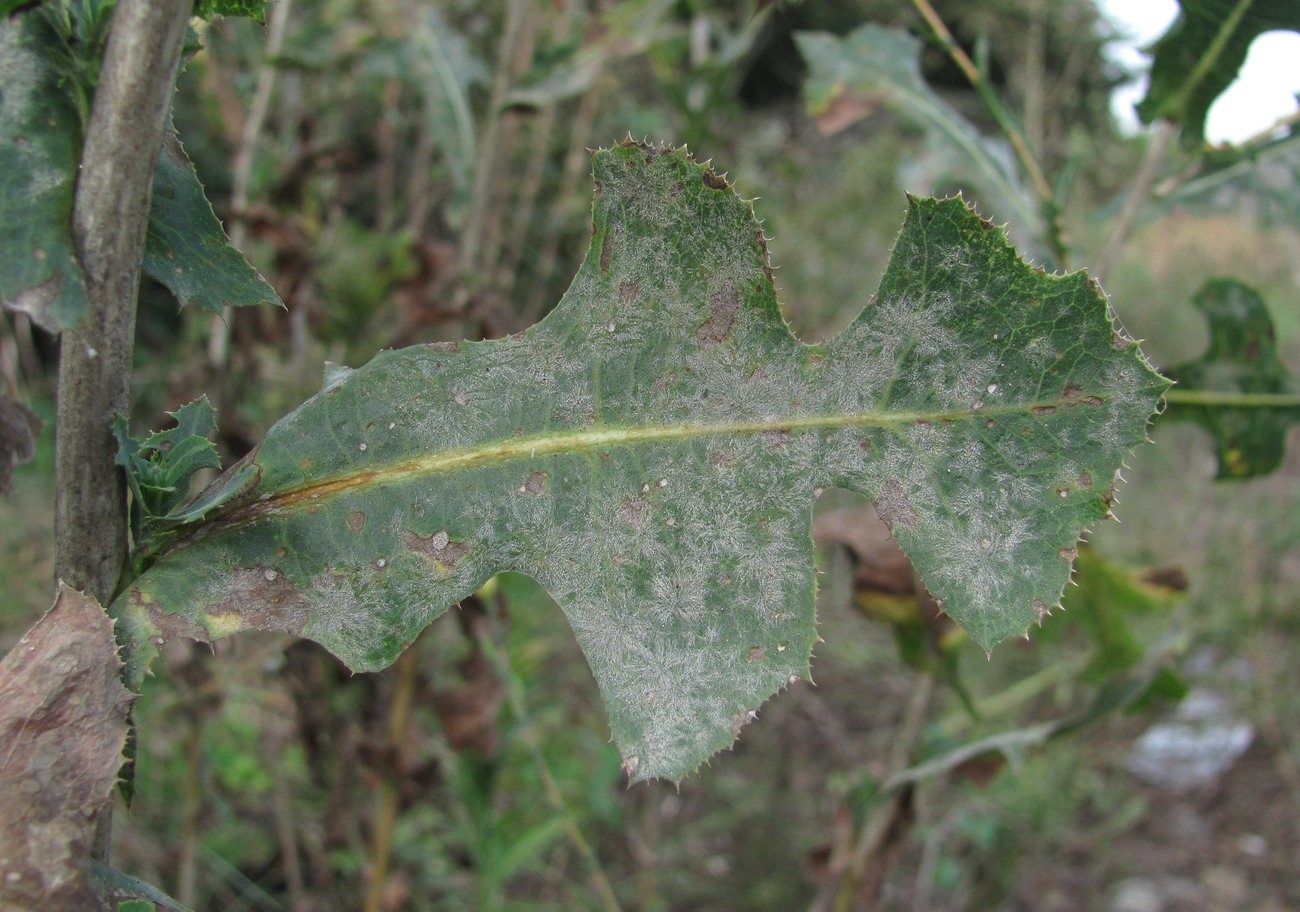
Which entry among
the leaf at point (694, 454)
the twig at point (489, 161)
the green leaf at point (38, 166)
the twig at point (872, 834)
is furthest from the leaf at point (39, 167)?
the twig at point (872, 834)

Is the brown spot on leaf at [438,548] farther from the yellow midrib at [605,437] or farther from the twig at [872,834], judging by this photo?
the twig at [872,834]

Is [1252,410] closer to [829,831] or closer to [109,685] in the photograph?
[109,685]

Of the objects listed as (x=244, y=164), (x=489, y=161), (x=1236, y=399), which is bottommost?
(x=244, y=164)

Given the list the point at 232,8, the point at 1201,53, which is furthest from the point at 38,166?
the point at 1201,53

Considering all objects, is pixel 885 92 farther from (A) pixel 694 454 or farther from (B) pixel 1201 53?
(A) pixel 694 454

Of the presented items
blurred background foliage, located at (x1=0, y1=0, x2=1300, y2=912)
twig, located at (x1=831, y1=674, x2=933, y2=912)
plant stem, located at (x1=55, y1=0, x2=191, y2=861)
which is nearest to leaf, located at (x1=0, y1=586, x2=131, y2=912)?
plant stem, located at (x1=55, y1=0, x2=191, y2=861)

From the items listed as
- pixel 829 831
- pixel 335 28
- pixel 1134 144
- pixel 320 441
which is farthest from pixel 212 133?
pixel 1134 144

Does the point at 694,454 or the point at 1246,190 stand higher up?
the point at 1246,190
